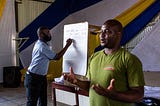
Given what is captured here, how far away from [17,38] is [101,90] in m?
6.71

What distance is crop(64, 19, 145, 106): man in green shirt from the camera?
1.39 metres

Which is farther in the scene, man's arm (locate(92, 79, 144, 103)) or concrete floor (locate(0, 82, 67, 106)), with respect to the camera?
concrete floor (locate(0, 82, 67, 106))

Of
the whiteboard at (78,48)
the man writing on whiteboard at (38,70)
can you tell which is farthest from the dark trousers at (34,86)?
the whiteboard at (78,48)

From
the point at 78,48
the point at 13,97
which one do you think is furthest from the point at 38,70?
the point at 13,97

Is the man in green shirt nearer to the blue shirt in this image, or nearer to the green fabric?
the green fabric

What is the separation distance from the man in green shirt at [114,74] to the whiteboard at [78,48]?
4.44ft

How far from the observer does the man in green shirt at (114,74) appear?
1387mm

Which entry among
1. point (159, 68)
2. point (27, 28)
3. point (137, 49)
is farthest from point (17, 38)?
point (159, 68)

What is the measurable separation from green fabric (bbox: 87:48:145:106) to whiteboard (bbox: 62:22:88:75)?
1.39 meters

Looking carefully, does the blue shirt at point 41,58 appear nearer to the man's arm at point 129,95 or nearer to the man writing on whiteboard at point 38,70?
the man writing on whiteboard at point 38,70

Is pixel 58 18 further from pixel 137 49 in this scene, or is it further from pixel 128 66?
pixel 128 66

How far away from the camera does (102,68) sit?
152 centimetres

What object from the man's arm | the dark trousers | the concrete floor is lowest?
the concrete floor

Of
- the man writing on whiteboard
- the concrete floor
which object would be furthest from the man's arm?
the concrete floor
